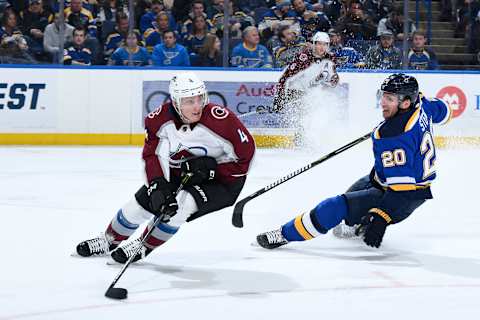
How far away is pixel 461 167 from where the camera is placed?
26.3 ft

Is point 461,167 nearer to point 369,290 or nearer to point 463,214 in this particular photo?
point 463,214

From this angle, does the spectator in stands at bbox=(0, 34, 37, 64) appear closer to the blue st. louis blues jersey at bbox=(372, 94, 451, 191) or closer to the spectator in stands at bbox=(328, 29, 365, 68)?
the spectator in stands at bbox=(328, 29, 365, 68)

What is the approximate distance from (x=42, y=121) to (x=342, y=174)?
10.3 feet

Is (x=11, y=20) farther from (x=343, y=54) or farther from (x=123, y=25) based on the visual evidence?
(x=343, y=54)

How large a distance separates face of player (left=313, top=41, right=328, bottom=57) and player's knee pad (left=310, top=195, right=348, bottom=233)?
489 centimetres

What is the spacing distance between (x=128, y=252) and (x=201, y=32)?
565 cm

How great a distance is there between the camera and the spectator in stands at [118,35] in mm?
9367

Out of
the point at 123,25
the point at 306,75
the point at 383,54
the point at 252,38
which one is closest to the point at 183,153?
the point at 306,75

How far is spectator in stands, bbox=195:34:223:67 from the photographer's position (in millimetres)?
9531

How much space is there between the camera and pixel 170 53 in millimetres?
9539

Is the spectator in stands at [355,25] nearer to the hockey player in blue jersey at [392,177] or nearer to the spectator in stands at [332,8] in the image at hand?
the spectator in stands at [332,8]

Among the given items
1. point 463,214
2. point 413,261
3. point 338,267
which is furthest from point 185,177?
point 463,214

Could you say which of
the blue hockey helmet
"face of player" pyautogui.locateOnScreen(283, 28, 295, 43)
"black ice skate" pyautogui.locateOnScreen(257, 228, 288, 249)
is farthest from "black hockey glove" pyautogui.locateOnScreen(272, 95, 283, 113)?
the blue hockey helmet

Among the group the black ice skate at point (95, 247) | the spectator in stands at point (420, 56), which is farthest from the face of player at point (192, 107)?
the spectator in stands at point (420, 56)
